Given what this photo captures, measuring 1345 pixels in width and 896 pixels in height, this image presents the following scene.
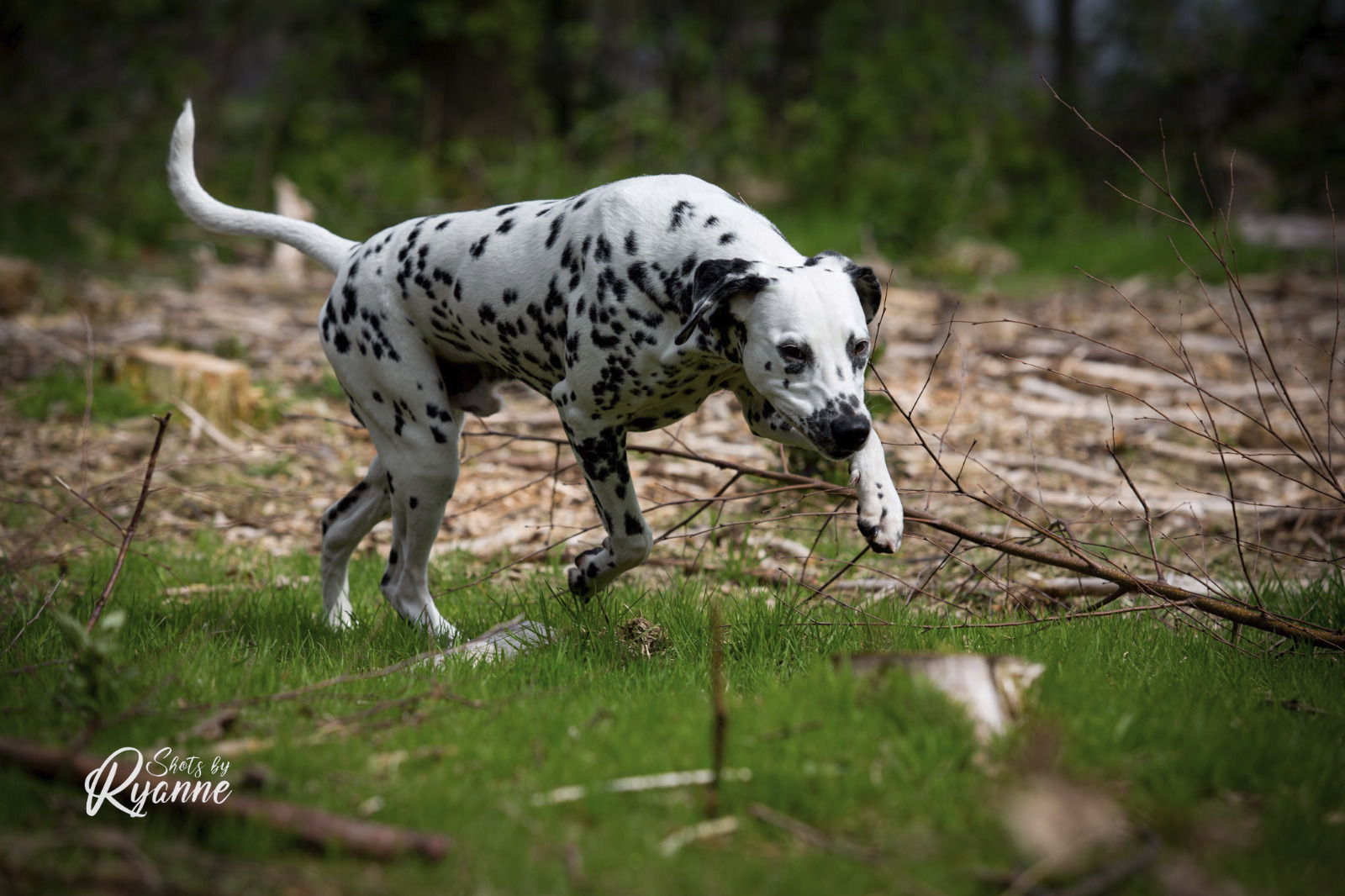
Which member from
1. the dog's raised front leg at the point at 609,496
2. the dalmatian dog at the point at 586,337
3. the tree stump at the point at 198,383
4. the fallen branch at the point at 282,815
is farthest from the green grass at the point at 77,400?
the fallen branch at the point at 282,815

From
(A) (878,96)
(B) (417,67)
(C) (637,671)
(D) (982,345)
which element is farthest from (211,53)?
(C) (637,671)

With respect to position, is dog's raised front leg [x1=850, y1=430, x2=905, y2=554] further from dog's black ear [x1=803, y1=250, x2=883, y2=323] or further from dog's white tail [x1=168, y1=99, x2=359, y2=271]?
dog's white tail [x1=168, y1=99, x2=359, y2=271]

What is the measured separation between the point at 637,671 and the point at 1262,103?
15.9 m

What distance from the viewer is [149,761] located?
9.68ft

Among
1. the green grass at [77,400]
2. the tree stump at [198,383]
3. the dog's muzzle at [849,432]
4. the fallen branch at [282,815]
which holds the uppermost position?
the dog's muzzle at [849,432]

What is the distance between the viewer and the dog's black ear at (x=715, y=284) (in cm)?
345

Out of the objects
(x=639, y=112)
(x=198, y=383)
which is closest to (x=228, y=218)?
(x=198, y=383)

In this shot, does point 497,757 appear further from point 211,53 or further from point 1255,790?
point 211,53

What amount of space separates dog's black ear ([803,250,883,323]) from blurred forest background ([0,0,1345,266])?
6608 mm

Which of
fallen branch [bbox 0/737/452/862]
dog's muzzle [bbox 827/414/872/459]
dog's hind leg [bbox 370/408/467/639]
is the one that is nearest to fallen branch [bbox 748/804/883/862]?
fallen branch [bbox 0/737/452/862]

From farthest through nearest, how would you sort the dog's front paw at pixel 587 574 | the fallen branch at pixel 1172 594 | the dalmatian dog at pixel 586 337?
the dog's front paw at pixel 587 574 < the fallen branch at pixel 1172 594 < the dalmatian dog at pixel 586 337

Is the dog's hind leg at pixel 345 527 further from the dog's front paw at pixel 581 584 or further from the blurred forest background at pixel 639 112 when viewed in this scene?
the blurred forest background at pixel 639 112

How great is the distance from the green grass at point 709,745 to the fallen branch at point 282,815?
0.13ft

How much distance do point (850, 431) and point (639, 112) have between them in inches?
414
